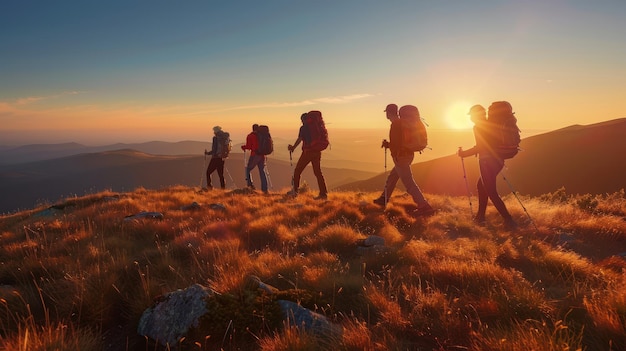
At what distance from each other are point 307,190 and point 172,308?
12.5m

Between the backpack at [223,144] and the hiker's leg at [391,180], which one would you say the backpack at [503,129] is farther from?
the backpack at [223,144]

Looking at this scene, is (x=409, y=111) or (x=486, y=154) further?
(x=409, y=111)

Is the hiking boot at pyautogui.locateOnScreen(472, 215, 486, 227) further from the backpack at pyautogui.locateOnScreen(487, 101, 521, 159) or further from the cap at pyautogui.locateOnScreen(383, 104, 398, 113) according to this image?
the cap at pyautogui.locateOnScreen(383, 104, 398, 113)

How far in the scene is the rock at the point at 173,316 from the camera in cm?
314

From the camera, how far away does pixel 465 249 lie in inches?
242

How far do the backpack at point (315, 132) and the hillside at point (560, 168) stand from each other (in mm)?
46249

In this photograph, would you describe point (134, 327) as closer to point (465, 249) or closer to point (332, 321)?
point (332, 321)

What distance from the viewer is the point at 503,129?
7855 millimetres

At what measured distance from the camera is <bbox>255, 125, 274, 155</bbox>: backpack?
46.5ft

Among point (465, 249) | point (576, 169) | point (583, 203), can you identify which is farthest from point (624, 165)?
point (465, 249)

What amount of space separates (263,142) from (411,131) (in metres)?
7.05

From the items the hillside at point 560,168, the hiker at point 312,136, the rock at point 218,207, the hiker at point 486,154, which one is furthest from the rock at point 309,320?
the hillside at point 560,168

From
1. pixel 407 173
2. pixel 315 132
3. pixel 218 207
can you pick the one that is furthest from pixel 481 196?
pixel 218 207

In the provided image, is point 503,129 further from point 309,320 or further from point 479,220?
point 309,320
